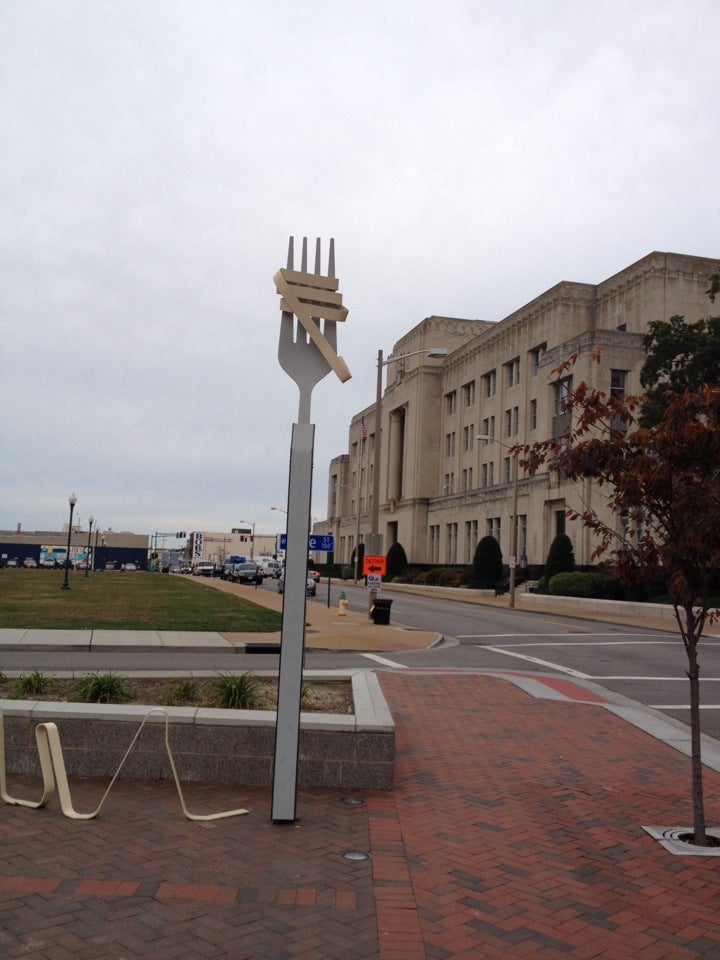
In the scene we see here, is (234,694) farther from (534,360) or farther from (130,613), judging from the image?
(534,360)

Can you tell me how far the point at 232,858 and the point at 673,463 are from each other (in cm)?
387

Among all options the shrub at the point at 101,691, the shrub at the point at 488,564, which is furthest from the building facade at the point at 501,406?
the shrub at the point at 101,691

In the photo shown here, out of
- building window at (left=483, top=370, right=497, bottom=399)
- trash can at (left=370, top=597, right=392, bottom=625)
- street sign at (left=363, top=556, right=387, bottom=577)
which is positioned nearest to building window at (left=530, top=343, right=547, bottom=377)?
building window at (left=483, top=370, right=497, bottom=399)

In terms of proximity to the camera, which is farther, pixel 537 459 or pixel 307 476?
pixel 537 459

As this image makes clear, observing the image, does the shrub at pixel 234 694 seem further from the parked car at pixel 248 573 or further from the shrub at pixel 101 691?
the parked car at pixel 248 573

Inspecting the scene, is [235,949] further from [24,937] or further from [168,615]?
[168,615]

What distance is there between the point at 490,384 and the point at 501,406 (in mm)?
4156

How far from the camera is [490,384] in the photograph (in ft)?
232

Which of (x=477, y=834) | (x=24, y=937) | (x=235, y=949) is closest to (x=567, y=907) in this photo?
(x=477, y=834)

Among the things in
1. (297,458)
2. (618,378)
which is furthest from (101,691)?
(618,378)

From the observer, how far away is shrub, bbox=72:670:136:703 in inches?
320

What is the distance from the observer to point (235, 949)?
4.18 m

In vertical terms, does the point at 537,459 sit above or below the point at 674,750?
above

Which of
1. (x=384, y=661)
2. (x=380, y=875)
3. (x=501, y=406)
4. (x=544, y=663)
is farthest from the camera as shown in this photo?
(x=501, y=406)
